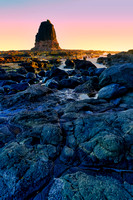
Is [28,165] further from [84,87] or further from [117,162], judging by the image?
[84,87]

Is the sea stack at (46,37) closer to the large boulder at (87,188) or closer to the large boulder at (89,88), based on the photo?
Answer: the large boulder at (89,88)

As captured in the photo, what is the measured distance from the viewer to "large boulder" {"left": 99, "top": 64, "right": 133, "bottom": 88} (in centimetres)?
998

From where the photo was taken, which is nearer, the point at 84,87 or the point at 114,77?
the point at 114,77

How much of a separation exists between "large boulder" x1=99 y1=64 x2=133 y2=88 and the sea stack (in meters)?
120

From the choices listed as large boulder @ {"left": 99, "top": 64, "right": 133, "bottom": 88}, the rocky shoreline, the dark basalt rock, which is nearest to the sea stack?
the dark basalt rock

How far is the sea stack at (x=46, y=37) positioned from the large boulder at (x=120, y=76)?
12033 cm

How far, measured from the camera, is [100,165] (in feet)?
13.1

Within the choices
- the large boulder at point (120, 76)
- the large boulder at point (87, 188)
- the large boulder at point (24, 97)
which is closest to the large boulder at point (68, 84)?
the large boulder at point (120, 76)

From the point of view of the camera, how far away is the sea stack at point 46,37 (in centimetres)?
12219

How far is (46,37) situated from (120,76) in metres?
129

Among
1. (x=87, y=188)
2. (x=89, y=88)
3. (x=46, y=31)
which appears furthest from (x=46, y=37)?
(x=87, y=188)

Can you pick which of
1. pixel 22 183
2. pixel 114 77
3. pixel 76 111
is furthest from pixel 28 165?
pixel 114 77

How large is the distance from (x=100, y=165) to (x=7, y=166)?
2730 millimetres

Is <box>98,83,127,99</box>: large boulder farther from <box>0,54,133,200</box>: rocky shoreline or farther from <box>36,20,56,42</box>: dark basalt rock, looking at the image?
<box>36,20,56,42</box>: dark basalt rock
